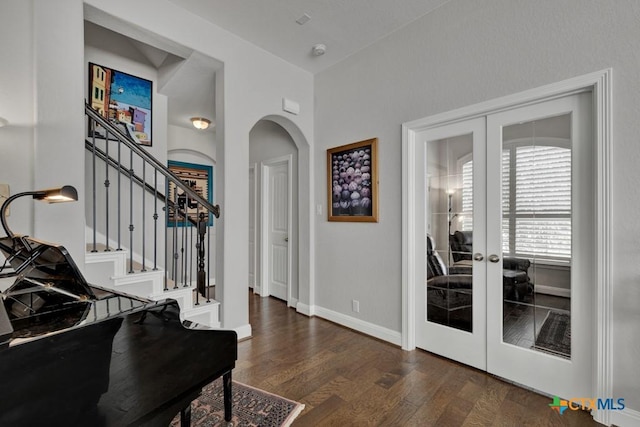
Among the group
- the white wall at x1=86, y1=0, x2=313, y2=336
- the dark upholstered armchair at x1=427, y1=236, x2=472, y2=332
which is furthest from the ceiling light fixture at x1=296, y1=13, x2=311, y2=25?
the dark upholstered armchair at x1=427, y1=236, x2=472, y2=332

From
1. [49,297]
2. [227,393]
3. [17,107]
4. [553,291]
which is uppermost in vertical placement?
[17,107]

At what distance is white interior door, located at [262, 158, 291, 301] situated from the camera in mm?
4422

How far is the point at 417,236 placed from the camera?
288 cm

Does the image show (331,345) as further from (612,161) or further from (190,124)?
(190,124)

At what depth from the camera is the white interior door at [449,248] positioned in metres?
2.48

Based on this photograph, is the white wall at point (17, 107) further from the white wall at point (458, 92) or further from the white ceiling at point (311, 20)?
the white wall at point (458, 92)

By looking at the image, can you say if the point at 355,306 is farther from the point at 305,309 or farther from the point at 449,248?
the point at 449,248

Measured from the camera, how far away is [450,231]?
8.79 ft

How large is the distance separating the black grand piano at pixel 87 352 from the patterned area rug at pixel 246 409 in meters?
0.46

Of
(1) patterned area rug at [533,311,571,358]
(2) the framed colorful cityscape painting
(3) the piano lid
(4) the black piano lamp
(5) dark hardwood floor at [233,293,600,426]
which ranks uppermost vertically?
(2) the framed colorful cityscape painting

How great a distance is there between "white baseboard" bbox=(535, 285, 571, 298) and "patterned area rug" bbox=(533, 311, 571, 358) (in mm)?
135

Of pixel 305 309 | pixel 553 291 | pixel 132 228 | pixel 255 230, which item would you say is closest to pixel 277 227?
pixel 255 230

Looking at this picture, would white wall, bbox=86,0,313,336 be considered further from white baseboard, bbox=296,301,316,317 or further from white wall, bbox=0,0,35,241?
white wall, bbox=0,0,35,241

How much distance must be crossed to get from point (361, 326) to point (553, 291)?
71.1 inches
